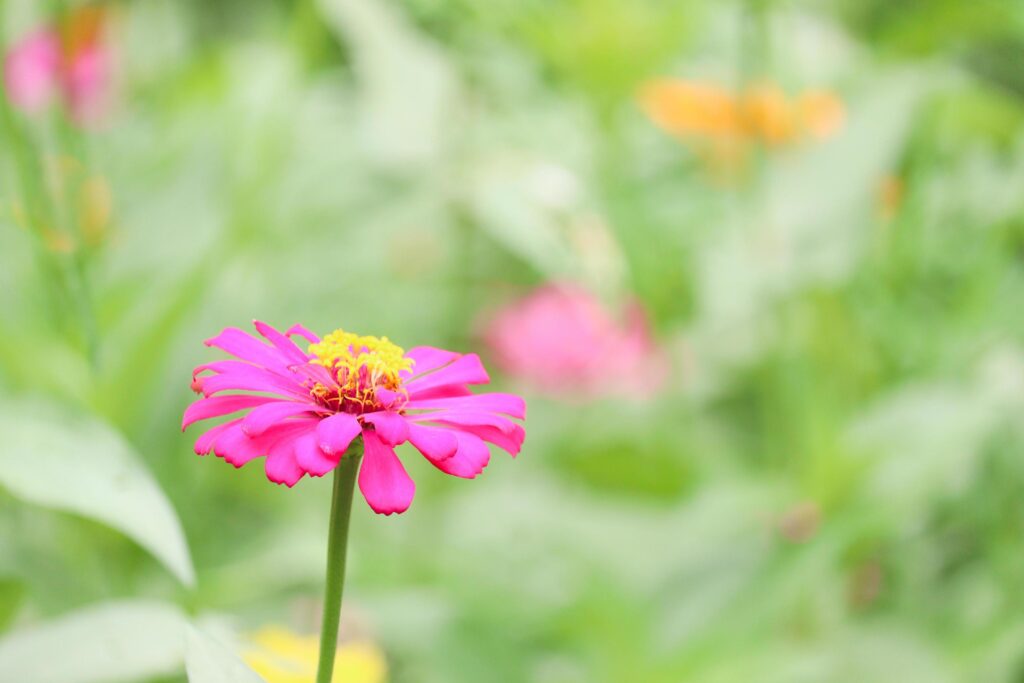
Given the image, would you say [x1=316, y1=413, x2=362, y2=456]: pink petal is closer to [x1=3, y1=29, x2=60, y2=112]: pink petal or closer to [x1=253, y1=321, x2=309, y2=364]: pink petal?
[x1=253, y1=321, x2=309, y2=364]: pink petal

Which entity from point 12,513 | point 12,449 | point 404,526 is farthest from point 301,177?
point 12,449

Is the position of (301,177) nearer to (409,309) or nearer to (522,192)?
(409,309)

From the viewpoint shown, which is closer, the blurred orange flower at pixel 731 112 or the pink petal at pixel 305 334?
the pink petal at pixel 305 334

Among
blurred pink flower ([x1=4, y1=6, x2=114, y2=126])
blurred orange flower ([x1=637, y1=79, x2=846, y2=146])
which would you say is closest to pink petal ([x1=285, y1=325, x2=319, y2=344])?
blurred orange flower ([x1=637, y1=79, x2=846, y2=146])

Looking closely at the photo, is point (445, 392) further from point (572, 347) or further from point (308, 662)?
point (572, 347)

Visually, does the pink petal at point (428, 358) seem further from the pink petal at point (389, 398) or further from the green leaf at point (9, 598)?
the green leaf at point (9, 598)

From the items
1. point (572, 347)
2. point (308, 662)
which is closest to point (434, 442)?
point (308, 662)

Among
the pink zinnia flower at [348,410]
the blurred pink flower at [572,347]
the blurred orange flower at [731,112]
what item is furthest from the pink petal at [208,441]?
the blurred pink flower at [572,347]
